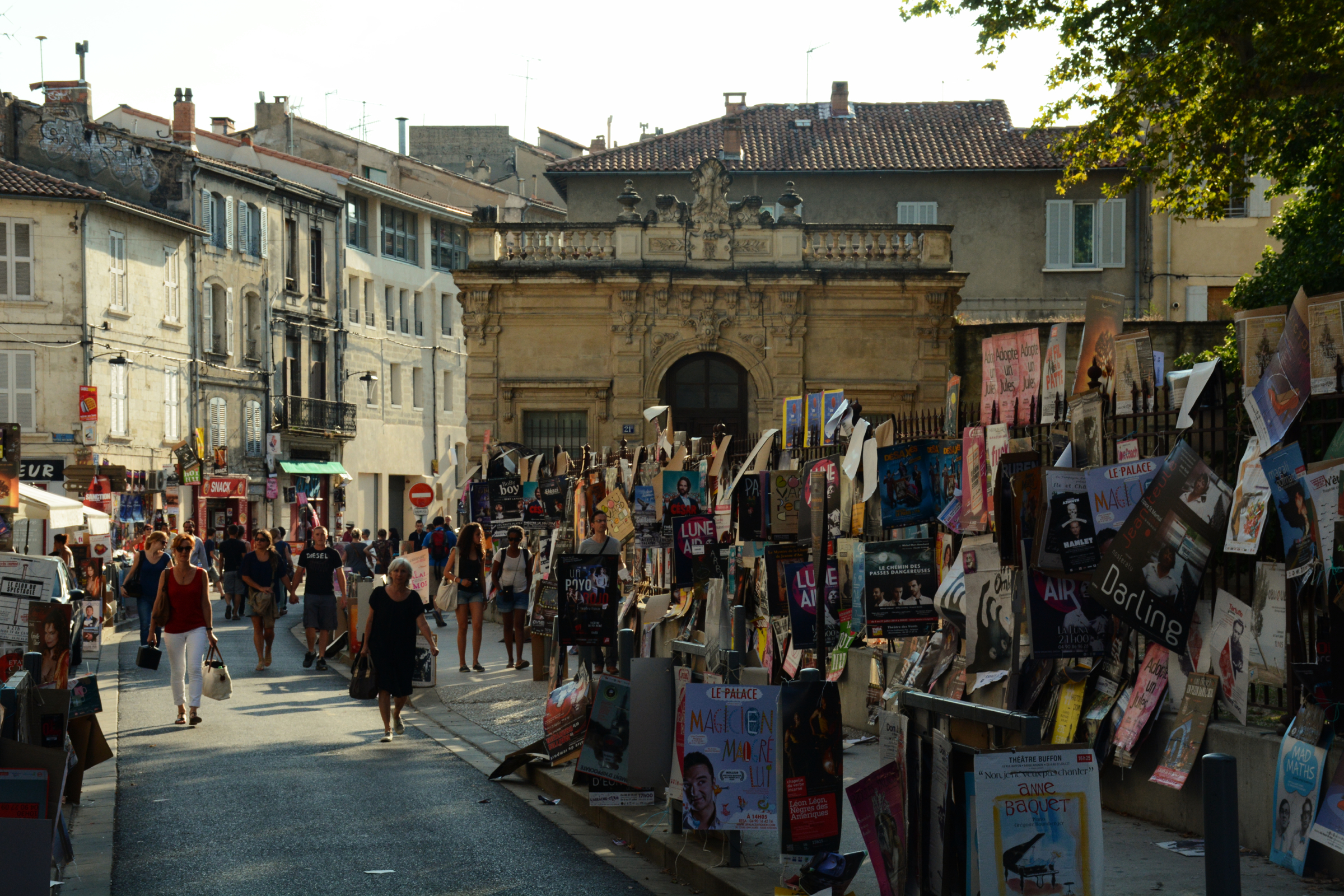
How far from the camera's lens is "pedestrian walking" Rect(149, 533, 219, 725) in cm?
1399

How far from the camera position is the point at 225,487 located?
46.6 meters

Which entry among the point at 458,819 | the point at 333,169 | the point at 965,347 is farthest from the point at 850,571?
the point at 333,169

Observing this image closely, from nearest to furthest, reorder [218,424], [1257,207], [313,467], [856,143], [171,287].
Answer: [1257,207] → [856,143] → [171,287] → [218,424] → [313,467]

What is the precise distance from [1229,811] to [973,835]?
0.93m

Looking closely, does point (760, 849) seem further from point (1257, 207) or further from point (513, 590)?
point (1257, 207)

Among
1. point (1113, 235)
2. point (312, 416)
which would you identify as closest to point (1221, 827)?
point (1113, 235)

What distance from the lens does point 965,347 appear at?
2922cm

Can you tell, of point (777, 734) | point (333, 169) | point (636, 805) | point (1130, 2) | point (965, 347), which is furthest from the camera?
point (333, 169)

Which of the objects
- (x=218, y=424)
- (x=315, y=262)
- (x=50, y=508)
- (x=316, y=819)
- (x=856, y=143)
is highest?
(x=856, y=143)

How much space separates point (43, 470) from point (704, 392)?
18479 mm

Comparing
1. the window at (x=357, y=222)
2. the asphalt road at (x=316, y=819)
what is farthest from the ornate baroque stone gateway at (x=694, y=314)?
the window at (x=357, y=222)

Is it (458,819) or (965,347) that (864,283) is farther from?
(458,819)

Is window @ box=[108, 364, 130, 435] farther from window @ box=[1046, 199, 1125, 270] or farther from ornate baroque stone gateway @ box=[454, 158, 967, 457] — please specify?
window @ box=[1046, 199, 1125, 270]

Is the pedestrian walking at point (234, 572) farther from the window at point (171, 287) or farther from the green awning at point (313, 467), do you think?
the green awning at point (313, 467)
